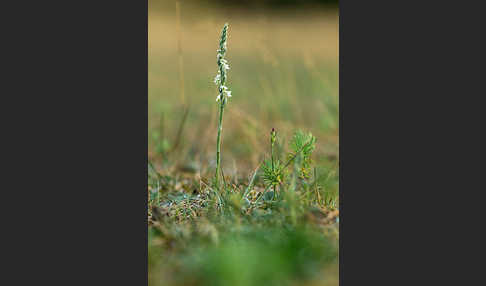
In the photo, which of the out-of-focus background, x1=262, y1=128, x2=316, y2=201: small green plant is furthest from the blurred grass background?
x1=262, y1=128, x2=316, y2=201: small green plant

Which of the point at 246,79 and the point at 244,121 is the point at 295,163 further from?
the point at 246,79

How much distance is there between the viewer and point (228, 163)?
5.05 meters

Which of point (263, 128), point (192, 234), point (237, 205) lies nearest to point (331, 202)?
point (237, 205)

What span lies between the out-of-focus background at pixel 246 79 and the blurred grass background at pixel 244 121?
0.02 m

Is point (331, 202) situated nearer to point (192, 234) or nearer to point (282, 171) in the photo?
point (282, 171)

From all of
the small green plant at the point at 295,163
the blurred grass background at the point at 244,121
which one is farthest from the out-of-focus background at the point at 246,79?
the small green plant at the point at 295,163

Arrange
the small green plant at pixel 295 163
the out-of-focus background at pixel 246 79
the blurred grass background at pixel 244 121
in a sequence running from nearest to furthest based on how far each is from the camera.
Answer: the blurred grass background at pixel 244 121 → the small green plant at pixel 295 163 → the out-of-focus background at pixel 246 79

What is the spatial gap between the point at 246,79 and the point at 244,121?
4.32 meters

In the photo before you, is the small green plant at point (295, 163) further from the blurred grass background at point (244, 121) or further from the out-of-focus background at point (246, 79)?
the out-of-focus background at point (246, 79)

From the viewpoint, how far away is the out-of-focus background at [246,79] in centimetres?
497

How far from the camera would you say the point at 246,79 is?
9.38 m

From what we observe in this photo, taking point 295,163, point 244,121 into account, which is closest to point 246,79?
point 244,121

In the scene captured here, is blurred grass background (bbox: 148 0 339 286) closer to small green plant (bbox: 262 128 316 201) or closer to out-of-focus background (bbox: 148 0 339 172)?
out-of-focus background (bbox: 148 0 339 172)

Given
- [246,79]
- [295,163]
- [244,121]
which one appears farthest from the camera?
[246,79]
